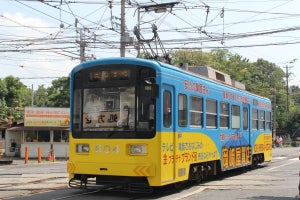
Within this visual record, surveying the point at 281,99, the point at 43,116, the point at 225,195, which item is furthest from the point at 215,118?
the point at 281,99

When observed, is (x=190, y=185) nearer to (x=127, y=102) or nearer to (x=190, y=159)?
(x=190, y=159)

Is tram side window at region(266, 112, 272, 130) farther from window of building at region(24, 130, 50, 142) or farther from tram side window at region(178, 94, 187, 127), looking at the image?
window of building at region(24, 130, 50, 142)

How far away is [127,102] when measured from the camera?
11.0 metres

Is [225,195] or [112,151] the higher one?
[112,151]

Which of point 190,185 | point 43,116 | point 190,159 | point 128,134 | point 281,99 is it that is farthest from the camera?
point 281,99

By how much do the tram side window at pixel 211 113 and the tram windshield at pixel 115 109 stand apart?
3.39m

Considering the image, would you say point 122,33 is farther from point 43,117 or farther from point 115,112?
point 115,112

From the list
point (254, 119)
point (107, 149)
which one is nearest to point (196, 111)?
point (107, 149)

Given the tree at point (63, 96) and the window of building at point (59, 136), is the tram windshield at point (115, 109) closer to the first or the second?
the window of building at point (59, 136)

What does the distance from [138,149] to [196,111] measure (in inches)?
111

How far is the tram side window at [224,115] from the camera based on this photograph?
1497cm

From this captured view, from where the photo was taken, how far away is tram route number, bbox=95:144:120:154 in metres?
10.9

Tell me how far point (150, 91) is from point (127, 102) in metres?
0.63

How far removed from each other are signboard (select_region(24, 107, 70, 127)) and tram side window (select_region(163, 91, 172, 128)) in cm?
2498
